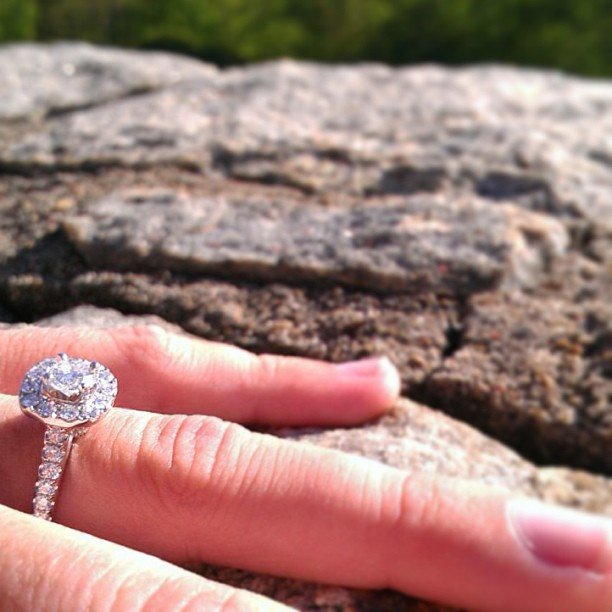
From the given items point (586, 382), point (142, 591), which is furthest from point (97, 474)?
point (586, 382)

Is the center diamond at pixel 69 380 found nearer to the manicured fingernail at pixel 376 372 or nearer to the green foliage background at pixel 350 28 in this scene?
the manicured fingernail at pixel 376 372

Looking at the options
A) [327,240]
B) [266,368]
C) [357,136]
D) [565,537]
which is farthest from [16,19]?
[565,537]

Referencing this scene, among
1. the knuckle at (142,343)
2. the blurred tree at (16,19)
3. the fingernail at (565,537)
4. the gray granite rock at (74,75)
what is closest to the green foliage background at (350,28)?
the blurred tree at (16,19)

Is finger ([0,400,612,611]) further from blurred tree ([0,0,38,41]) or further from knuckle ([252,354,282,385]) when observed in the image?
blurred tree ([0,0,38,41])

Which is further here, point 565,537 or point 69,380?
point 69,380

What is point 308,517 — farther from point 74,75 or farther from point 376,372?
point 74,75

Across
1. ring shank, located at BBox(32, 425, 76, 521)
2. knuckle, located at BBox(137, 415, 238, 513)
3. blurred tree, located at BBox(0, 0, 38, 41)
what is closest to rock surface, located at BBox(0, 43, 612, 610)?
knuckle, located at BBox(137, 415, 238, 513)
